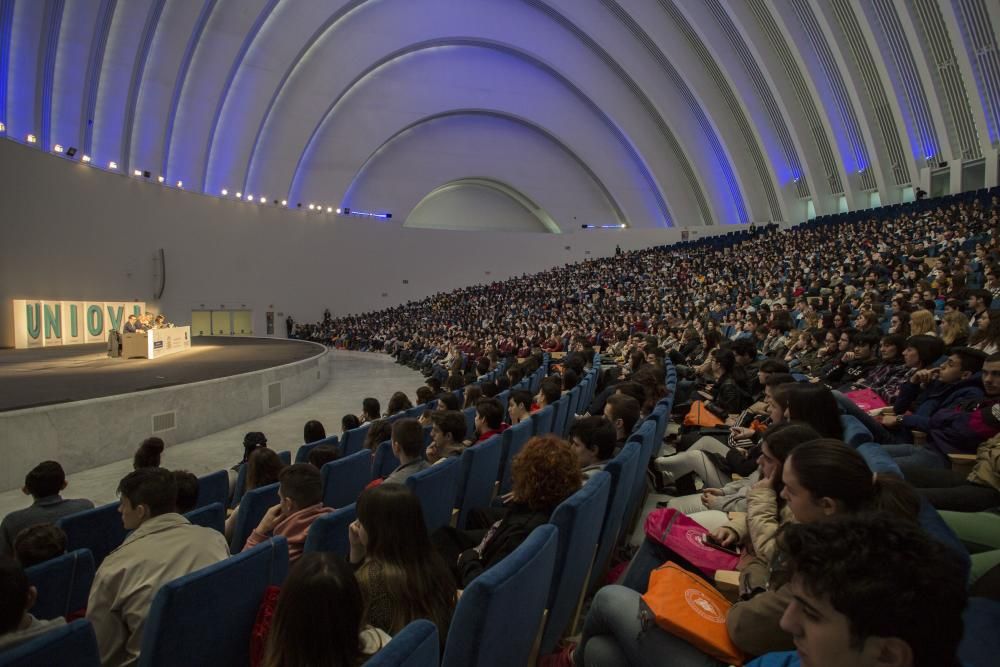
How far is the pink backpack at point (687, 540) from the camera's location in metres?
2.17

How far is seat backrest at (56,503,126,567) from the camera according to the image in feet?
9.37

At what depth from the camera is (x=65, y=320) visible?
1559cm

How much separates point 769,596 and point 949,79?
83.6ft

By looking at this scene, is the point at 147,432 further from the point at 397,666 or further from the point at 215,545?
the point at 397,666

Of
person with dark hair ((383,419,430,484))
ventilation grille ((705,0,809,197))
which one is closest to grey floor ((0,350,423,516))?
person with dark hair ((383,419,430,484))

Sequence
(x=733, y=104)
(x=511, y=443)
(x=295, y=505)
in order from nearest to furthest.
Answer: (x=295, y=505) < (x=511, y=443) < (x=733, y=104)

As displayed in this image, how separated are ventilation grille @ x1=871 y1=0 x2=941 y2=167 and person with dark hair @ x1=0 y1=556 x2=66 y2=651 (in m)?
26.2

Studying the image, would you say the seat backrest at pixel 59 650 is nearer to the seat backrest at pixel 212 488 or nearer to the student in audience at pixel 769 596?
the student in audience at pixel 769 596

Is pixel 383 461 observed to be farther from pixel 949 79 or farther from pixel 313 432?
pixel 949 79

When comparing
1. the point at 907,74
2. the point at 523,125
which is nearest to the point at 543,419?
the point at 907,74

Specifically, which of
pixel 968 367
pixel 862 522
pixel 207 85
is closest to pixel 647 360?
pixel 968 367

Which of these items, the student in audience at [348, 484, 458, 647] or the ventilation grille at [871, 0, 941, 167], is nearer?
the student in audience at [348, 484, 458, 647]

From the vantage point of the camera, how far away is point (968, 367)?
3.66 meters

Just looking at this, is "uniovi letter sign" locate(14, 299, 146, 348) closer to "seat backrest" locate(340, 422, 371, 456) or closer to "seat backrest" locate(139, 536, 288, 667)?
"seat backrest" locate(340, 422, 371, 456)
